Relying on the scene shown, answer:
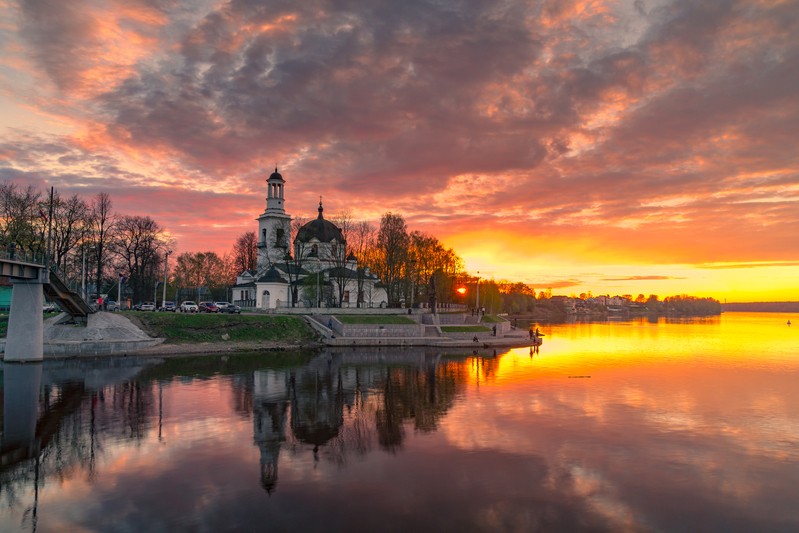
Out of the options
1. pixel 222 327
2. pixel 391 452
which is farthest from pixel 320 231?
pixel 391 452

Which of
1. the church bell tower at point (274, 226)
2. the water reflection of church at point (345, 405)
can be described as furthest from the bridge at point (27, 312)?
the church bell tower at point (274, 226)

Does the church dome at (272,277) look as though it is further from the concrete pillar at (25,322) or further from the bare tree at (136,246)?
the concrete pillar at (25,322)

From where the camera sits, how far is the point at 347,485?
1873cm

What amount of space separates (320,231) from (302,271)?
1076 cm

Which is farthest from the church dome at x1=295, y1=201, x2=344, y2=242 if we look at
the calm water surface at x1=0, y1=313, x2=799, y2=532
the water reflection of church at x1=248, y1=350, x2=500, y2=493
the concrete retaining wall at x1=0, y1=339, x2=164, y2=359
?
the calm water surface at x1=0, y1=313, x2=799, y2=532

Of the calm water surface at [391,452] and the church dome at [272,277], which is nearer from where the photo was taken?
the calm water surface at [391,452]

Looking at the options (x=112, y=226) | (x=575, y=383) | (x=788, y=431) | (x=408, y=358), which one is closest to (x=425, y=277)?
(x=408, y=358)

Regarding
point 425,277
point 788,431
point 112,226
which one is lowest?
point 788,431

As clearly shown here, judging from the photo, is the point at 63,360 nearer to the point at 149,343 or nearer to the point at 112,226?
the point at 149,343

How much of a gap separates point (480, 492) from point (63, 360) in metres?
44.9

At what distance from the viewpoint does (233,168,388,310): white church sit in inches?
3410

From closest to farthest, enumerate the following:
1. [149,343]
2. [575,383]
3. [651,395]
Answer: [651,395] → [575,383] → [149,343]

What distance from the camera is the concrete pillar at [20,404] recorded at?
2427 cm

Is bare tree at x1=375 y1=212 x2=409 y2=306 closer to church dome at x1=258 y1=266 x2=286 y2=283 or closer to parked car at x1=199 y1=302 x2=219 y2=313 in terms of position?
church dome at x1=258 y1=266 x2=286 y2=283
